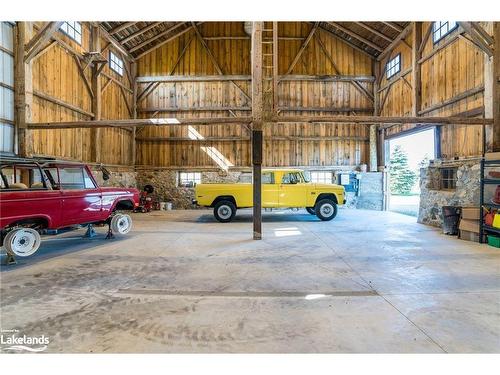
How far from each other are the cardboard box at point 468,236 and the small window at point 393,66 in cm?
886

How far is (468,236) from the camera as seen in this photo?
757cm

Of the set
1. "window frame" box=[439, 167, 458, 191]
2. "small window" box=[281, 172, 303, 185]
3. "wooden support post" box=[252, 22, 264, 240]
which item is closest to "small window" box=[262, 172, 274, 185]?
"small window" box=[281, 172, 303, 185]

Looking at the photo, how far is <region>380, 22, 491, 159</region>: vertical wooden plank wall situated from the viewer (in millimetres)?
8773

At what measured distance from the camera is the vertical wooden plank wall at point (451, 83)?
28.8ft

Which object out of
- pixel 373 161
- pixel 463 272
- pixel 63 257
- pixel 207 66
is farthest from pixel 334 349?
pixel 207 66

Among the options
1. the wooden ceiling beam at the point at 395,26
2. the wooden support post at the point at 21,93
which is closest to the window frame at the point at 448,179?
the wooden ceiling beam at the point at 395,26

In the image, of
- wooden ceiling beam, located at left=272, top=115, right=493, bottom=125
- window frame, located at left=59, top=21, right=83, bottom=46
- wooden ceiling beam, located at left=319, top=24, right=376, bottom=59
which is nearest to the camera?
wooden ceiling beam, located at left=272, top=115, right=493, bottom=125

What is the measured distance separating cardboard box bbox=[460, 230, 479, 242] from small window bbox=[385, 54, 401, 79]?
29.1 feet

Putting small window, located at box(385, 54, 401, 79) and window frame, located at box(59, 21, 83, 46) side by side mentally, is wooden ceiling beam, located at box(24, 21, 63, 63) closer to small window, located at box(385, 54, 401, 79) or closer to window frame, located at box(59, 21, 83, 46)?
window frame, located at box(59, 21, 83, 46)

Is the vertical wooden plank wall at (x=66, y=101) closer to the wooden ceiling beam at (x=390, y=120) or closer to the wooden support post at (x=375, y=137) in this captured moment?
the wooden ceiling beam at (x=390, y=120)

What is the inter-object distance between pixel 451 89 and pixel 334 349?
10.7 meters

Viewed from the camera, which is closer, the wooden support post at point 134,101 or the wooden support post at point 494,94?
the wooden support post at point 494,94

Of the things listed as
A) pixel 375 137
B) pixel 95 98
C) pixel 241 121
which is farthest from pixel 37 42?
pixel 375 137

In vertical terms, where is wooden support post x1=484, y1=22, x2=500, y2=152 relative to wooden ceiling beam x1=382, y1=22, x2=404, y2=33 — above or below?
below
